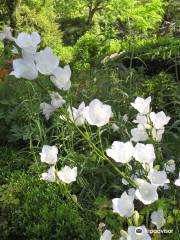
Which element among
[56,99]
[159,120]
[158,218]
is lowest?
[158,218]

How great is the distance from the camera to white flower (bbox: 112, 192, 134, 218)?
1646 mm

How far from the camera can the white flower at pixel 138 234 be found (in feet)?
5.10

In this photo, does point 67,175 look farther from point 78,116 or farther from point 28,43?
point 28,43

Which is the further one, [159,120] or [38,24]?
[38,24]

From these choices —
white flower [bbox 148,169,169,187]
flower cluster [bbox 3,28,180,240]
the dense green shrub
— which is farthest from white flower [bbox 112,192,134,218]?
the dense green shrub

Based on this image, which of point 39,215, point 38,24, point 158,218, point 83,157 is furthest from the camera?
point 38,24

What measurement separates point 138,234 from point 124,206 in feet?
0.39

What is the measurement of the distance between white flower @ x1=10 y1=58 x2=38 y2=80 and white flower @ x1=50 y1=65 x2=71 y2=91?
9 cm

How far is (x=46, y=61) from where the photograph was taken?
178 cm

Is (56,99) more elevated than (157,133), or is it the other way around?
(56,99)

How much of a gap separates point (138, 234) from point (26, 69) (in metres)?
0.63

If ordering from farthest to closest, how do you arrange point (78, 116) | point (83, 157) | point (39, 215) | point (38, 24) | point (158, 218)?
point (38, 24)
point (83, 157)
point (39, 215)
point (78, 116)
point (158, 218)

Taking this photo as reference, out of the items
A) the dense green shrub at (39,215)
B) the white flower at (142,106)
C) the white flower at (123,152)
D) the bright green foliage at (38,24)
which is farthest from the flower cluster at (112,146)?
the bright green foliage at (38,24)

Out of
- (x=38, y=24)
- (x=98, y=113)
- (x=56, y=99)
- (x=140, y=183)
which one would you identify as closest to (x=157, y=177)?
(x=140, y=183)
